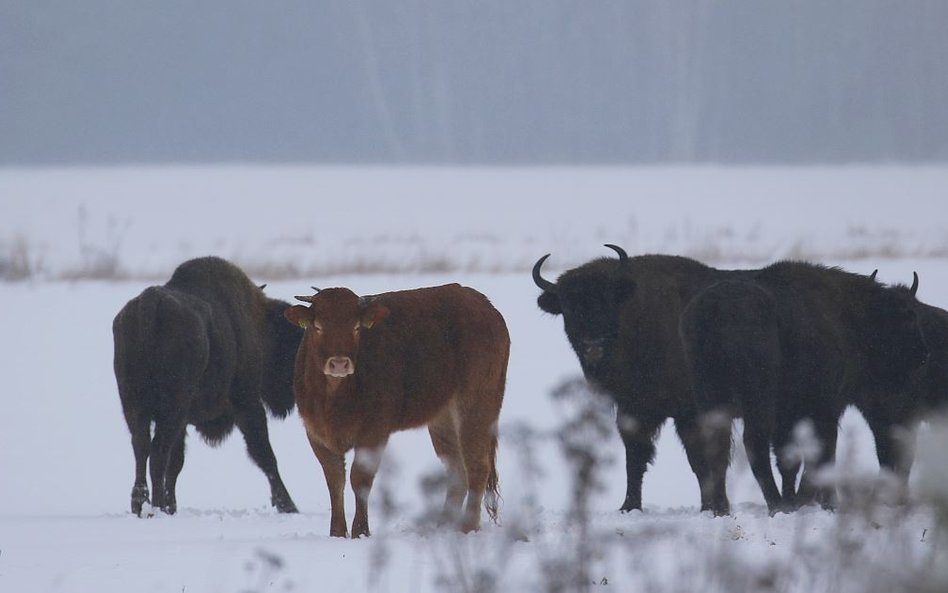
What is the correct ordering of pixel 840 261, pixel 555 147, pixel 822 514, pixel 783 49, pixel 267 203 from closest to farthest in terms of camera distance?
pixel 822 514, pixel 840 261, pixel 267 203, pixel 555 147, pixel 783 49

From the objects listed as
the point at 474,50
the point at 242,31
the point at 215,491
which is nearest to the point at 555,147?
the point at 474,50

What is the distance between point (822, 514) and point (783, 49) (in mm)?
84720

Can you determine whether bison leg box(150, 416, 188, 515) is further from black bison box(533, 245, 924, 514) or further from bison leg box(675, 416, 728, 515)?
bison leg box(675, 416, 728, 515)

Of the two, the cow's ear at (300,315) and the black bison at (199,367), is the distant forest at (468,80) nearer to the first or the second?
the black bison at (199,367)

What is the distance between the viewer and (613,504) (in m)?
13.1

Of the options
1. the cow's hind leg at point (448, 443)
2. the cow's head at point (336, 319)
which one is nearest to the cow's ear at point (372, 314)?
the cow's head at point (336, 319)

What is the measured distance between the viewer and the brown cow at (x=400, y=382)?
334 inches

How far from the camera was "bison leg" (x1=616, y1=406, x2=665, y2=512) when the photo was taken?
36.2 feet

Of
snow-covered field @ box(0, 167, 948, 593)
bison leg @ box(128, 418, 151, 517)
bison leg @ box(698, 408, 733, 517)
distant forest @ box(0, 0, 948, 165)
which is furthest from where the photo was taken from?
distant forest @ box(0, 0, 948, 165)

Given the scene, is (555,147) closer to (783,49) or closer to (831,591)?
(783,49)

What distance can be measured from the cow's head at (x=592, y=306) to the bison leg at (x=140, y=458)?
2.78 m

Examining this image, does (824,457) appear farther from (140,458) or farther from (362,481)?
(140,458)

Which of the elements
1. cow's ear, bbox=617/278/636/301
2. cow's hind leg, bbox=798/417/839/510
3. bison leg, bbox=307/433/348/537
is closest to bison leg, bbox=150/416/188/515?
bison leg, bbox=307/433/348/537

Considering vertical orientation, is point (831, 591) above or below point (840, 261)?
below
